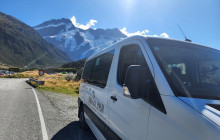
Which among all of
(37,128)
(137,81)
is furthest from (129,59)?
(37,128)

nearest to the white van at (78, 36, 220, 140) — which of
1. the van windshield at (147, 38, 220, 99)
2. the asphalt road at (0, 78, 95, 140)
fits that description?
the van windshield at (147, 38, 220, 99)

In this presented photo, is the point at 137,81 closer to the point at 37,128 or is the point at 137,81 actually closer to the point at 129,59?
the point at 129,59

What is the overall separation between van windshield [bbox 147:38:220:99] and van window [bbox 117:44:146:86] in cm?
32

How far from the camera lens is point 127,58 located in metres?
2.62

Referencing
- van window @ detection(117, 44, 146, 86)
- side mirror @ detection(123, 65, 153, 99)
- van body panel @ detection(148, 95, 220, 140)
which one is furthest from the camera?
van window @ detection(117, 44, 146, 86)

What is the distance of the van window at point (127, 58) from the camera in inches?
95.0

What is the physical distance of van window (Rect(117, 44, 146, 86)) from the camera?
2.41 m

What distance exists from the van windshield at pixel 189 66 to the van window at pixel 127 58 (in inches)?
12.7

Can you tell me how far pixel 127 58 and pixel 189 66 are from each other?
3.02 ft

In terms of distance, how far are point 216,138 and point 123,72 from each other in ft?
5.19

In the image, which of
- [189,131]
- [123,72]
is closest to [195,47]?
[123,72]

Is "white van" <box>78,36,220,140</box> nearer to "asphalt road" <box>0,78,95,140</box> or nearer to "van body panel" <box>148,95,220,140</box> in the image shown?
"van body panel" <box>148,95,220,140</box>

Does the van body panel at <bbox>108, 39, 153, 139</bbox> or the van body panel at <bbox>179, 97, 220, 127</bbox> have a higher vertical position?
the van body panel at <bbox>179, 97, 220, 127</bbox>

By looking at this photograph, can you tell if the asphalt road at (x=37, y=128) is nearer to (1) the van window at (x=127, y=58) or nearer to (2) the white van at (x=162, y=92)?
(2) the white van at (x=162, y=92)
